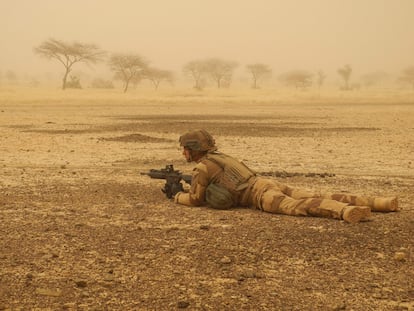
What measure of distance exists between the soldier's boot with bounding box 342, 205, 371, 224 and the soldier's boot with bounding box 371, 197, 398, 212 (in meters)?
0.49

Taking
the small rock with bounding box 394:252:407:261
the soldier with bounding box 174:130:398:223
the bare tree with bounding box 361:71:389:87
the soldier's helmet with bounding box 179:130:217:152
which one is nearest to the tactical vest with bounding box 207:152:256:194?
the soldier with bounding box 174:130:398:223

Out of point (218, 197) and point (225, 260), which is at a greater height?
point (218, 197)

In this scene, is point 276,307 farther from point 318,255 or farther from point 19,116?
point 19,116

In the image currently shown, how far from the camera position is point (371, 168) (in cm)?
1084

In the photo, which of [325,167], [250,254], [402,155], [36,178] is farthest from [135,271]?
[402,155]

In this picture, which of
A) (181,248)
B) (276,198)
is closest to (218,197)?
(276,198)

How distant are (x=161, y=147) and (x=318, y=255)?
9376 millimetres

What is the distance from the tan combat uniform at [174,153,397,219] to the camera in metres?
6.38

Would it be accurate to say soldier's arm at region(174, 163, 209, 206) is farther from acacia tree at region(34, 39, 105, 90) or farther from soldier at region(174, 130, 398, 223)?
acacia tree at region(34, 39, 105, 90)

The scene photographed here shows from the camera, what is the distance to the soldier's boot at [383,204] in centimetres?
662

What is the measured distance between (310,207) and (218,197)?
100cm

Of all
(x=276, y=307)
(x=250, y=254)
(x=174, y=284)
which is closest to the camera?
(x=276, y=307)

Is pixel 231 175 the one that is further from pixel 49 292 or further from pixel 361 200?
pixel 49 292

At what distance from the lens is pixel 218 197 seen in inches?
263
